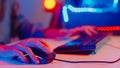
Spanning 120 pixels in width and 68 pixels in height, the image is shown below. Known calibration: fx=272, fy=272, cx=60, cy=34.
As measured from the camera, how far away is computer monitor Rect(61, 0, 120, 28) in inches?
40.9

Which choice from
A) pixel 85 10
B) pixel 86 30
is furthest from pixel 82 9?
pixel 86 30

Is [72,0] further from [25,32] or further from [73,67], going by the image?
[25,32]

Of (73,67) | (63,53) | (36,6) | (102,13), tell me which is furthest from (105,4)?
(36,6)

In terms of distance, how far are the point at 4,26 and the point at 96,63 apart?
41.0 inches

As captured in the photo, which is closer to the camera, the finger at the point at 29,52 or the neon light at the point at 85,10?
the finger at the point at 29,52

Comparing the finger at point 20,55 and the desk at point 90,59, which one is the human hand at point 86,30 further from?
the finger at point 20,55

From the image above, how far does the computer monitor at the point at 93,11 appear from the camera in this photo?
104 centimetres

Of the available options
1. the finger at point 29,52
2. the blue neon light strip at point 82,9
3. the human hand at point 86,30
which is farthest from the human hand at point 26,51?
the human hand at point 86,30

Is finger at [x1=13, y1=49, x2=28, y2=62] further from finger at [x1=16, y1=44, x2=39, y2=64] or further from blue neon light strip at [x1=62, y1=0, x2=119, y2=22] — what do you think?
blue neon light strip at [x1=62, y1=0, x2=119, y2=22]

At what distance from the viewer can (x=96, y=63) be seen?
0.74m

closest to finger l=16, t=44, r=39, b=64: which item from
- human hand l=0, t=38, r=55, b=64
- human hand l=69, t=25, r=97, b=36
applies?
human hand l=0, t=38, r=55, b=64

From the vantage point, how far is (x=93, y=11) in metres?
1.07

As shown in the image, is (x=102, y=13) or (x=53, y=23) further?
(x=53, y=23)

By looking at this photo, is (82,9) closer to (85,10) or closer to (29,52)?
(85,10)
